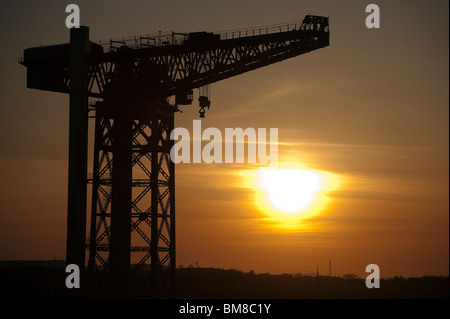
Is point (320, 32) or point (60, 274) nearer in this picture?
point (320, 32)

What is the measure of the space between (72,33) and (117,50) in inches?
192

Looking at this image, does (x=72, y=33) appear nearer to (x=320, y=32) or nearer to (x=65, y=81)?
(x=65, y=81)

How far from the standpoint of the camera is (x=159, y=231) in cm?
10100

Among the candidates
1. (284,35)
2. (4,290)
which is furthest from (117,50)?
(4,290)

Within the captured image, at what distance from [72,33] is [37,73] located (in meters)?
5.82

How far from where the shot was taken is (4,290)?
84.0m
